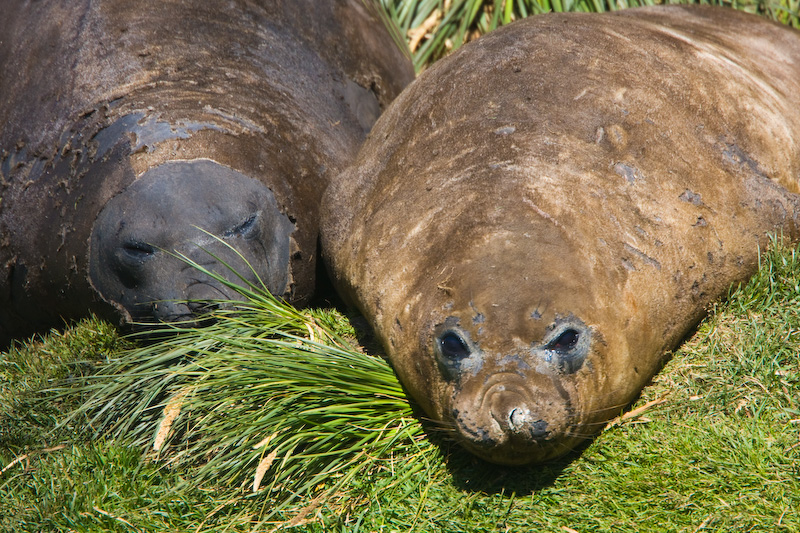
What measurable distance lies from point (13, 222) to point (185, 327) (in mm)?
1138

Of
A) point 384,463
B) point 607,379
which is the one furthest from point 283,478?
point 607,379

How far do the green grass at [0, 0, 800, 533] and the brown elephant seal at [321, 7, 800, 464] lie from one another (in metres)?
0.14

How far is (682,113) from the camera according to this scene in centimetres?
346

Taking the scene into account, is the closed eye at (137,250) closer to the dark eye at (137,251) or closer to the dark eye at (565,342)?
the dark eye at (137,251)

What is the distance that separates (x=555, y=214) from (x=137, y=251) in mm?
1705

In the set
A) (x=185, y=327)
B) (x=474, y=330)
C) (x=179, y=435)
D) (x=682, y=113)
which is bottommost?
(x=179, y=435)

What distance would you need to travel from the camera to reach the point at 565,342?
2.72 metres

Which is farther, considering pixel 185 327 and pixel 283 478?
pixel 185 327

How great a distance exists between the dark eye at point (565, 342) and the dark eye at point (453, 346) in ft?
0.85

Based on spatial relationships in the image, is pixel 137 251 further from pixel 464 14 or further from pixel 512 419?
pixel 464 14

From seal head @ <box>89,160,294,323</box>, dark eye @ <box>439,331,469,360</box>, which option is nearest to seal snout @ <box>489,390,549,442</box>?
dark eye @ <box>439,331,469,360</box>

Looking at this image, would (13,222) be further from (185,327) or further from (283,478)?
(283,478)

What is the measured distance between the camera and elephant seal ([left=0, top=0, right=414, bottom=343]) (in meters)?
3.70

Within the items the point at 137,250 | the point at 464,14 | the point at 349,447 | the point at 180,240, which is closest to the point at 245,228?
the point at 180,240
